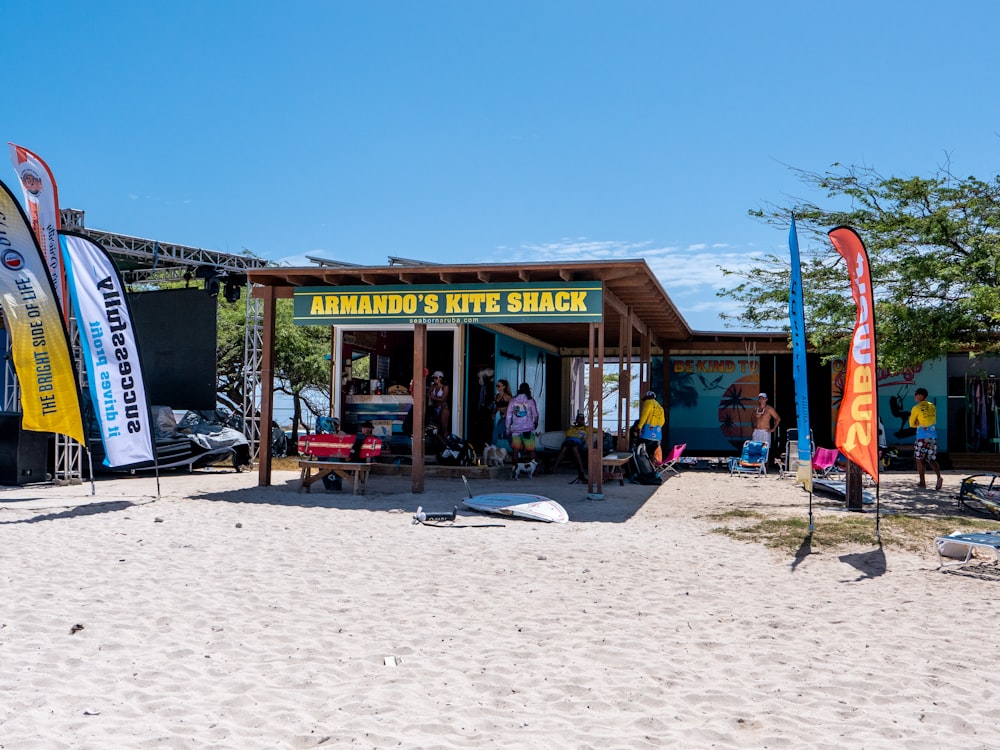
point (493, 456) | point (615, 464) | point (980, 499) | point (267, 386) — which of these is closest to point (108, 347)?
point (267, 386)

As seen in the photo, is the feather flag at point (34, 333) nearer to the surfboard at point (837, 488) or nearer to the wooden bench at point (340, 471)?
the wooden bench at point (340, 471)

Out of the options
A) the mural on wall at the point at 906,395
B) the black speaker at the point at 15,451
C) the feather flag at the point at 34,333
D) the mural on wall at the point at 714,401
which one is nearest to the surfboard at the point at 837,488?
the mural on wall at the point at 906,395

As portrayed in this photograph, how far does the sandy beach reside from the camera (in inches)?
134

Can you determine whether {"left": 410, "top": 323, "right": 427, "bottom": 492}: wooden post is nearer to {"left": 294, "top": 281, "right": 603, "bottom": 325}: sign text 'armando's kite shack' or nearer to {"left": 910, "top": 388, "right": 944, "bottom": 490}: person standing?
{"left": 294, "top": 281, "right": 603, "bottom": 325}: sign text 'armando's kite shack'

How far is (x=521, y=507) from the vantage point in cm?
915

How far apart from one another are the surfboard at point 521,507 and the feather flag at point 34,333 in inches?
196

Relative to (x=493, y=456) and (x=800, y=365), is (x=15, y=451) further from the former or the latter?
(x=800, y=365)

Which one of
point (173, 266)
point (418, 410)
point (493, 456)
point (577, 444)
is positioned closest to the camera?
point (418, 410)

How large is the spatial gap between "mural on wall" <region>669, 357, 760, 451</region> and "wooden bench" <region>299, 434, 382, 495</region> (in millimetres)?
11041

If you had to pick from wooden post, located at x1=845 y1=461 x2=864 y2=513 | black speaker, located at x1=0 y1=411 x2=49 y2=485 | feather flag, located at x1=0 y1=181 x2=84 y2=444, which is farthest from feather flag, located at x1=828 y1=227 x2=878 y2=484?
black speaker, located at x1=0 y1=411 x2=49 y2=485

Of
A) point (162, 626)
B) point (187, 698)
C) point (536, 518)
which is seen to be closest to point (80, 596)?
point (162, 626)

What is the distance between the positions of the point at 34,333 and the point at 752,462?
12.1m

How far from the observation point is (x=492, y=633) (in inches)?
188

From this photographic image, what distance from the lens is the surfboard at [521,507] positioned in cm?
895
